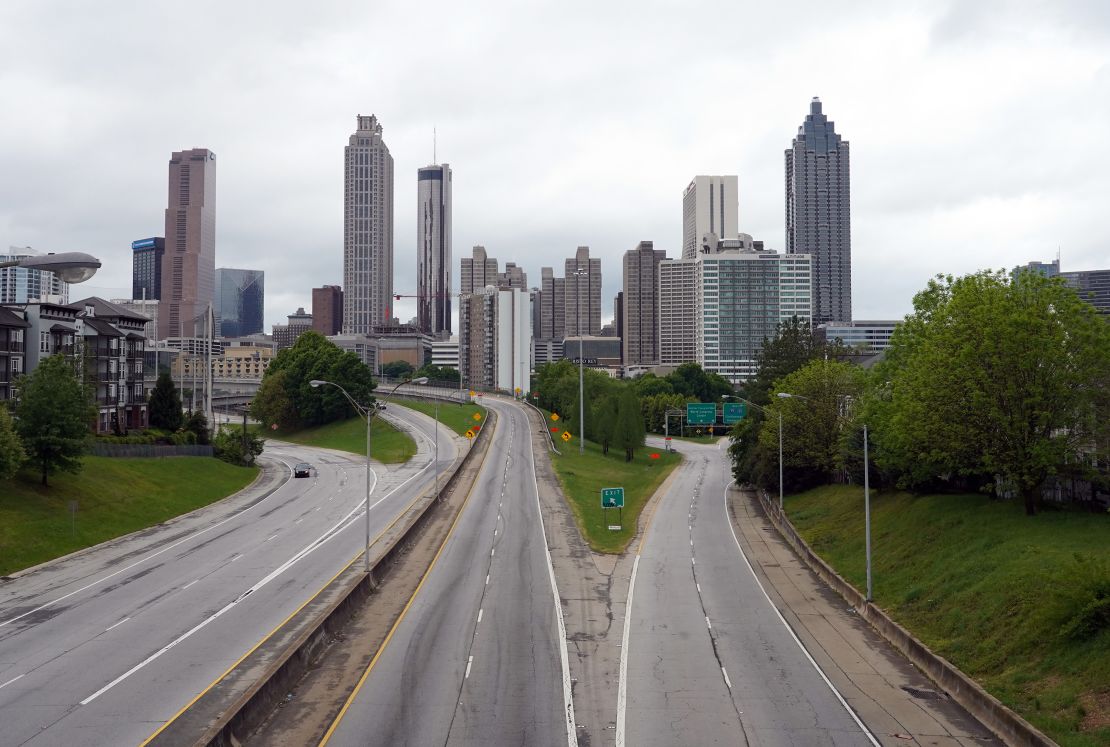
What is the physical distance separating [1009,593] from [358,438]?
90.9 meters

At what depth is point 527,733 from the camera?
787 inches

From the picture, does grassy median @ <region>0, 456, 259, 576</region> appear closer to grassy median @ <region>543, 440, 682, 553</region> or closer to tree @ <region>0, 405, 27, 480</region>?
tree @ <region>0, 405, 27, 480</region>

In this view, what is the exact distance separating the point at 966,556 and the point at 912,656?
797 cm

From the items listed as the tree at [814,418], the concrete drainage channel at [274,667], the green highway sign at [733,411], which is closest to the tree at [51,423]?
the concrete drainage channel at [274,667]

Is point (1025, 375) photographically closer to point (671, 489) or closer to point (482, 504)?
point (482, 504)

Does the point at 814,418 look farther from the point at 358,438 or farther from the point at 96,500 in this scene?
the point at 358,438

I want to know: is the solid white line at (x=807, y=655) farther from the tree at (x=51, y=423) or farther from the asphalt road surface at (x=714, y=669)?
the tree at (x=51, y=423)

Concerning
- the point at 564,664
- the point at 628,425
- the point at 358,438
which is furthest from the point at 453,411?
the point at 564,664

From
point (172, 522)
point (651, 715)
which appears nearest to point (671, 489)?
point (172, 522)

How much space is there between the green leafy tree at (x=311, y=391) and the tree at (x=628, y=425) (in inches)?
1473

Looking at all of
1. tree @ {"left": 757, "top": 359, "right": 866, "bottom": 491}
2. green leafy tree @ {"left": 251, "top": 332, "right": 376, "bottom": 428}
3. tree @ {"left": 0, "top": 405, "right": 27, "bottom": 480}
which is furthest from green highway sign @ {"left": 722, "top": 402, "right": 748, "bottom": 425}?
tree @ {"left": 0, "top": 405, "right": 27, "bottom": 480}

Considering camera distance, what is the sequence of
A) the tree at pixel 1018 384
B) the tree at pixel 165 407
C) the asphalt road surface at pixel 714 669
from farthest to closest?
the tree at pixel 165 407 → the tree at pixel 1018 384 → the asphalt road surface at pixel 714 669

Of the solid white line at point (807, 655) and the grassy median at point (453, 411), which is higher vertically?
the grassy median at point (453, 411)

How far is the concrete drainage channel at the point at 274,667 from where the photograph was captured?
19.3m
